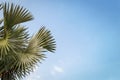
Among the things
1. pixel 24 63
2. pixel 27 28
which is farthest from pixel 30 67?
pixel 27 28

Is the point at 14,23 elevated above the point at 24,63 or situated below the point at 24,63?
above

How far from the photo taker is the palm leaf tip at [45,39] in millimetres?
16938

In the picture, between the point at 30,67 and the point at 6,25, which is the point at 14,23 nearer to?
the point at 6,25

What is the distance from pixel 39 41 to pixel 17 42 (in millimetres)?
967

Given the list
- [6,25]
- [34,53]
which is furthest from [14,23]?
[34,53]

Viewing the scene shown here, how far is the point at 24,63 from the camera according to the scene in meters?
16.0

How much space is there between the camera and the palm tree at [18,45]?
16.1 meters

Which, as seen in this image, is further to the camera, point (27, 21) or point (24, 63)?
point (27, 21)

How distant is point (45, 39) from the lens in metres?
17.1

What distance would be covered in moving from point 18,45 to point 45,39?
4.03 feet

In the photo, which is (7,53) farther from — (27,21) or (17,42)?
(27,21)

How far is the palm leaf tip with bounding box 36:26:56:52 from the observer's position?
16938 mm

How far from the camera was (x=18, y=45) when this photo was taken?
53.4ft

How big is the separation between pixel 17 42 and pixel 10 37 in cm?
30
